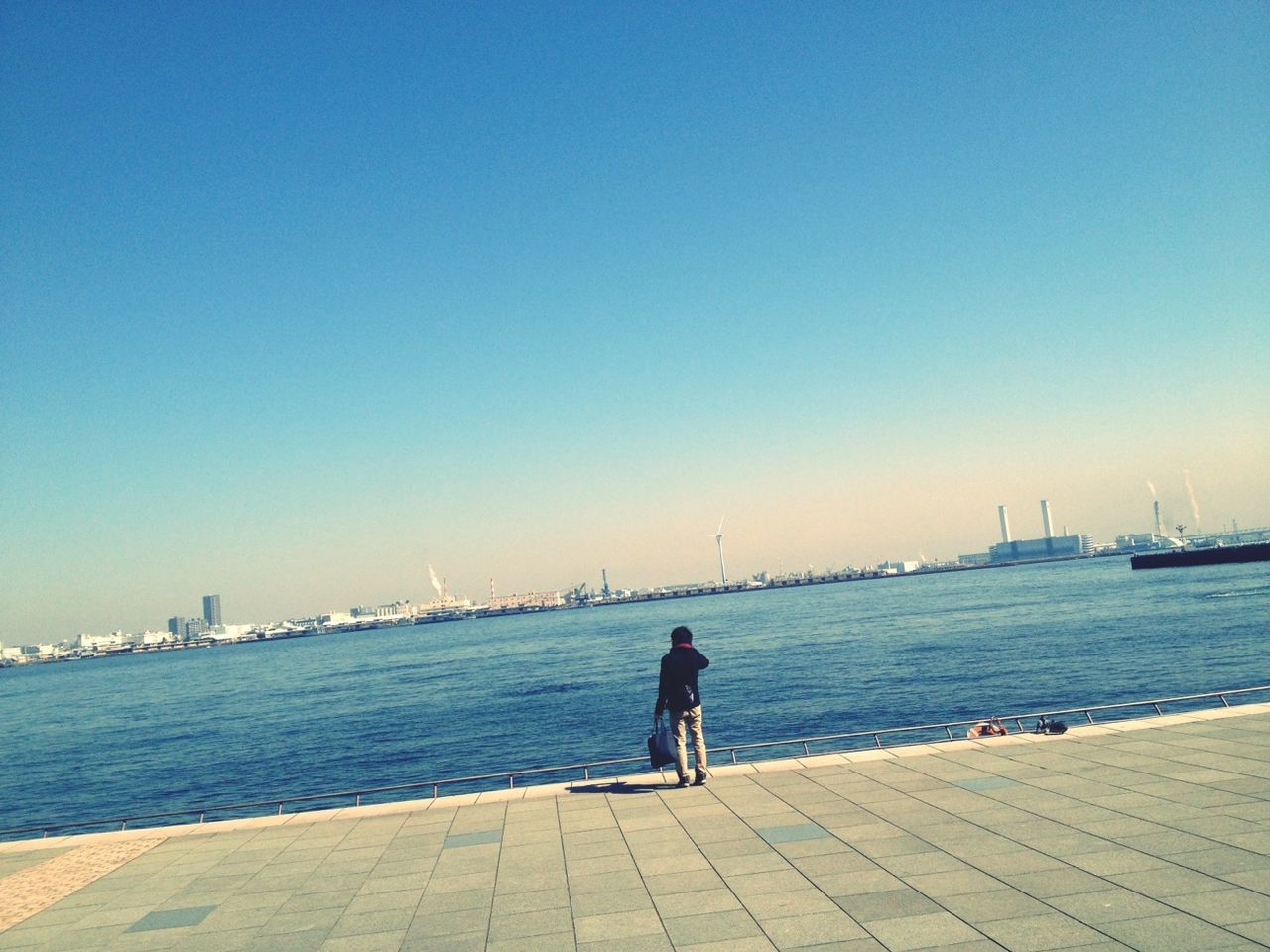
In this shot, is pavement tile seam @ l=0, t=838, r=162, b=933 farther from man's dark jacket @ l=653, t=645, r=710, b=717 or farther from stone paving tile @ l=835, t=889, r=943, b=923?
stone paving tile @ l=835, t=889, r=943, b=923

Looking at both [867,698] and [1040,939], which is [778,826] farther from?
[867,698]

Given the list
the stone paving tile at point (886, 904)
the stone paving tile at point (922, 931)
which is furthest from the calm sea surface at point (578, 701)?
the stone paving tile at point (922, 931)

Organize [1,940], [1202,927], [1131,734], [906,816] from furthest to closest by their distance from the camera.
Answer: [1131,734]
[906,816]
[1,940]
[1202,927]

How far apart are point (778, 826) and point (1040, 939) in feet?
12.1

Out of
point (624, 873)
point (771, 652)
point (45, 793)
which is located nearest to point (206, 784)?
point (45, 793)

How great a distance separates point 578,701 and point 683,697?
39825 millimetres

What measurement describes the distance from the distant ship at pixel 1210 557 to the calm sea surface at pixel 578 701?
80.0m

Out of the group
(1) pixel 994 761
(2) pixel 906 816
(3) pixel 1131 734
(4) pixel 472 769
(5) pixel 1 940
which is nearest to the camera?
(5) pixel 1 940

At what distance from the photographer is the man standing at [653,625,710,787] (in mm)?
11312

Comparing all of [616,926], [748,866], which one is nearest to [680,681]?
[748,866]

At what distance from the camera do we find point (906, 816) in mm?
9125

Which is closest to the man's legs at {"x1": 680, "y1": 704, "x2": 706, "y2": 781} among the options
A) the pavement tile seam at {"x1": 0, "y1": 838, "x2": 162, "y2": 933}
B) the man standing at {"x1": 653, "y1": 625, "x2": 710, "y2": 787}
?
the man standing at {"x1": 653, "y1": 625, "x2": 710, "y2": 787}

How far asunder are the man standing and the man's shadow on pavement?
14.4 inches

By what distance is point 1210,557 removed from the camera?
161 m
